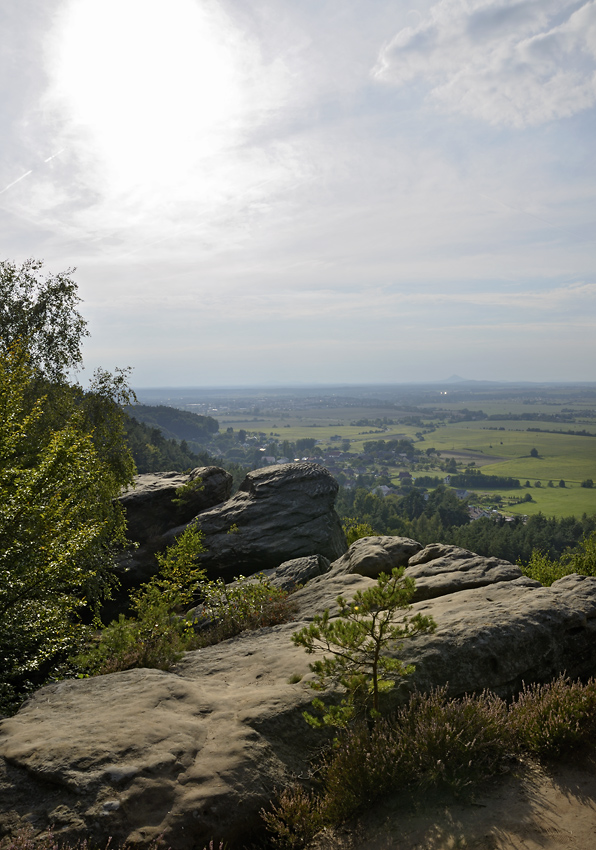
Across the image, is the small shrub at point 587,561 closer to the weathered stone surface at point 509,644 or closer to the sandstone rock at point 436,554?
the sandstone rock at point 436,554

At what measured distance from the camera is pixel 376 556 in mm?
14430

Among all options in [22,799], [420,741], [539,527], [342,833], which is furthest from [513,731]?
[539,527]

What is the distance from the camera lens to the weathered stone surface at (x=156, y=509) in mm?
23344

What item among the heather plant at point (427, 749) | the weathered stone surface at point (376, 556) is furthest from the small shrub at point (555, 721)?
the weathered stone surface at point (376, 556)

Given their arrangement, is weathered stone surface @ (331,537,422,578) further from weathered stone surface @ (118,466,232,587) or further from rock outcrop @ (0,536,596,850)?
weathered stone surface @ (118,466,232,587)

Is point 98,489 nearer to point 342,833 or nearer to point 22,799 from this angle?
point 22,799

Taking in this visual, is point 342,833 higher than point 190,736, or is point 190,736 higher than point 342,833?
point 190,736

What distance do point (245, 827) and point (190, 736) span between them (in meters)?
1.47

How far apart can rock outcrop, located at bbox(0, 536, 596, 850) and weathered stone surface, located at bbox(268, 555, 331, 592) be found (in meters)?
5.12

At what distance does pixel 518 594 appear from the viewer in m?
10.4

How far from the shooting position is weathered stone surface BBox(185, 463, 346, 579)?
21.3 metres

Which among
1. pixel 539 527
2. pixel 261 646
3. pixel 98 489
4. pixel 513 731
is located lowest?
pixel 539 527

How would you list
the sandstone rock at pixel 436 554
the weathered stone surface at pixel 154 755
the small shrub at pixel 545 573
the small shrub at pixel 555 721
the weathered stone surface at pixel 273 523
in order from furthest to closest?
the weathered stone surface at pixel 273 523
the small shrub at pixel 545 573
the sandstone rock at pixel 436 554
the small shrub at pixel 555 721
the weathered stone surface at pixel 154 755

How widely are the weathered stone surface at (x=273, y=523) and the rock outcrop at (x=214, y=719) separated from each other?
9.90 meters
